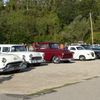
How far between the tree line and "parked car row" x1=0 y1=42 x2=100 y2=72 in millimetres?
9090

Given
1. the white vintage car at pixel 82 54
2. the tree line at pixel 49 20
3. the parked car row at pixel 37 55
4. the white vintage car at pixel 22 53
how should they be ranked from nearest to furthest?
the parked car row at pixel 37 55
the white vintage car at pixel 22 53
the white vintage car at pixel 82 54
the tree line at pixel 49 20

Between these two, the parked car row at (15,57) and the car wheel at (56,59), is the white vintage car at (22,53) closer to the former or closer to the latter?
the parked car row at (15,57)

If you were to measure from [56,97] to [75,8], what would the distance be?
91640mm

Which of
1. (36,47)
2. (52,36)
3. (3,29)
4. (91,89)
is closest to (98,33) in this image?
(52,36)

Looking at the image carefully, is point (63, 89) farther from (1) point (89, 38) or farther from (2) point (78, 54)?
(1) point (89, 38)

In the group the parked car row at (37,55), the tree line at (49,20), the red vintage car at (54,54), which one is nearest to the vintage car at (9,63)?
the parked car row at (37,55)

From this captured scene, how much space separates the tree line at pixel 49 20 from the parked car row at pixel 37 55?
9.09 m

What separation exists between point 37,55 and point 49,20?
56.3m

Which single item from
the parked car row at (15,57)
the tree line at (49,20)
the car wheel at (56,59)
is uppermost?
the tree line at (49,20)

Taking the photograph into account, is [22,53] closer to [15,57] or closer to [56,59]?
[15,57]

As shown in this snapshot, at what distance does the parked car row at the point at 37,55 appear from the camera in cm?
2001

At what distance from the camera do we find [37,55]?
2484 centimetres

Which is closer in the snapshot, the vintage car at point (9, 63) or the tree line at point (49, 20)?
the vintage car at point (9, 63)

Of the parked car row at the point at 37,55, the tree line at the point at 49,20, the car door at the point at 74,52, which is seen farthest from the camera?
the tree line at the point at 49,20
